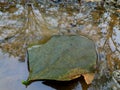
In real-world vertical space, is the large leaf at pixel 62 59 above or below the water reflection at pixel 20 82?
above

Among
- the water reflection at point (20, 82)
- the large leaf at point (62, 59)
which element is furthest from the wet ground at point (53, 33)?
the large leaf at point (62, 59)

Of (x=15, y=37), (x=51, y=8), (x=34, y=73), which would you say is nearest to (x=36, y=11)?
(x=51, y=8)

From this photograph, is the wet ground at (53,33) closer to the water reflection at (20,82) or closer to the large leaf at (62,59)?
the water reflection at (20,82)

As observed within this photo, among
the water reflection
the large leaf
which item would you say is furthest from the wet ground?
the large leaf

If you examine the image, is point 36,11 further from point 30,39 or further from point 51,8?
point 30,39

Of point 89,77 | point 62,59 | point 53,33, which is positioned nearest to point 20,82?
point 62,59

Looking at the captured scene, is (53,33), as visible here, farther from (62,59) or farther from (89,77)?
(89,77)

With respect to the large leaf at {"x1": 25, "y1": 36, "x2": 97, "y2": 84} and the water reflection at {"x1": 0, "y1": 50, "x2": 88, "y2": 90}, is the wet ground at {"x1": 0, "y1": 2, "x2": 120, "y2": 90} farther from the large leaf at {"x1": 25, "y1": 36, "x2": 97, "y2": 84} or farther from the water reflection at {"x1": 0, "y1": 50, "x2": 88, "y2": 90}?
the large leaf at {"x1": 25, "y1": 36, "x2": 97, "y2": 84}
